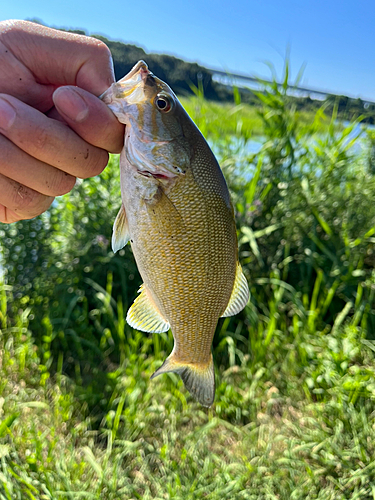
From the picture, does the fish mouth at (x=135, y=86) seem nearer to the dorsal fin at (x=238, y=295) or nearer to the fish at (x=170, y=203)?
the fish at (x=170, y=203)

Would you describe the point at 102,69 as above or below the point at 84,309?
above

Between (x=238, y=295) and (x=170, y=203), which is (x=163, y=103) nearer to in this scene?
(x=170, y=203)

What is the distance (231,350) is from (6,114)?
2.42 m

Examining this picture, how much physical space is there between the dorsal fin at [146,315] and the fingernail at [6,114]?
76 cm

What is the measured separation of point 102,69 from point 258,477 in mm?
2300

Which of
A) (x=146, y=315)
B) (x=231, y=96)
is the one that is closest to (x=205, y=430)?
(x=146, y=315)

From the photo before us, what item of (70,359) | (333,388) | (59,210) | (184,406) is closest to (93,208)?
(59,210)

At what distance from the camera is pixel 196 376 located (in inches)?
65.0

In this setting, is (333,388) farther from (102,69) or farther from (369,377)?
(102,69)

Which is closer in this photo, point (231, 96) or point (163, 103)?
point (163, 103)

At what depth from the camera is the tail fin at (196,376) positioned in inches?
63.6

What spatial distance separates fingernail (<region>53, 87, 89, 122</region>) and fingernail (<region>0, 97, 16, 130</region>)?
5.8 inches

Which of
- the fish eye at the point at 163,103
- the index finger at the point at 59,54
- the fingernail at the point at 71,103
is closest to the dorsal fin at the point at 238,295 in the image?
the fish eye at the point at 163,103

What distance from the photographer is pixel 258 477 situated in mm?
2365
